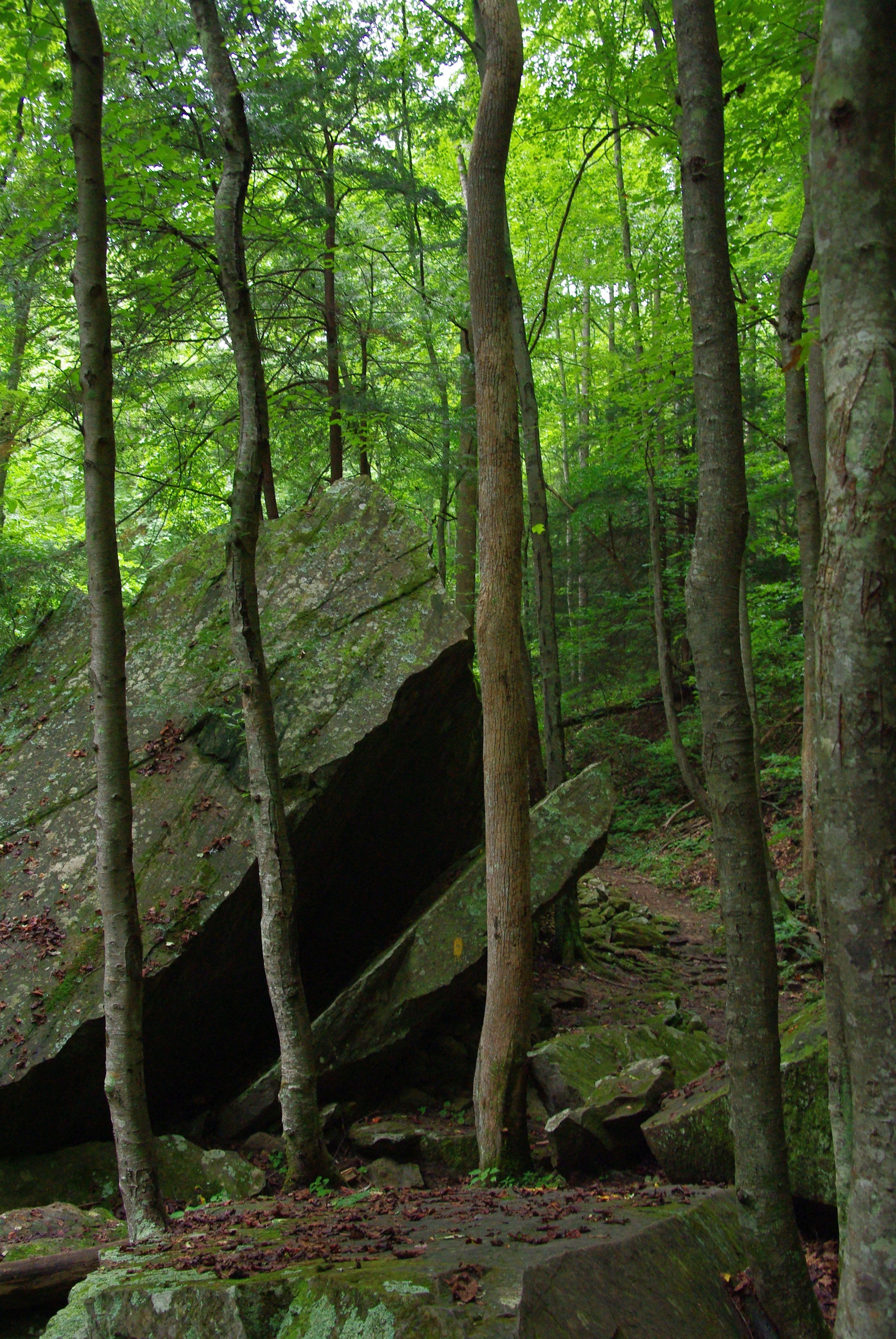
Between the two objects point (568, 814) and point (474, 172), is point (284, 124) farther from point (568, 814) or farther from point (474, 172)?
point (568, 814)

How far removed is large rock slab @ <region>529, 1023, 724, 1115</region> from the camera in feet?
19.8

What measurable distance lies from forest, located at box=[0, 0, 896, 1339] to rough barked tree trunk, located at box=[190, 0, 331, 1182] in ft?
0.12

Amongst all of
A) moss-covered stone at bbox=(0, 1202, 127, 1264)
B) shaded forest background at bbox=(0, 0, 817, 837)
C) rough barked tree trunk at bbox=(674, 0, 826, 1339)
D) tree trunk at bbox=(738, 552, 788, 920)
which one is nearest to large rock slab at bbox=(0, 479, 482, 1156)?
Answer: moss-covered stone at bbox=(0, 1202, 127, 1264)

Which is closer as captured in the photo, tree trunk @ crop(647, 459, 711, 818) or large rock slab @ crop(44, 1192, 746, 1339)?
large rock slab @ crop(44, 1192, 746, 1339)

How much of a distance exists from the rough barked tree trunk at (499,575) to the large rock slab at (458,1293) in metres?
2.27

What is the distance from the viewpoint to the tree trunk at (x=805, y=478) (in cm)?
802

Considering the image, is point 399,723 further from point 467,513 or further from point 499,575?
point 467,513

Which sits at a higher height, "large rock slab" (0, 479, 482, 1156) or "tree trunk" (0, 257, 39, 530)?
"tree trunk" (0, 257, 39, 530)

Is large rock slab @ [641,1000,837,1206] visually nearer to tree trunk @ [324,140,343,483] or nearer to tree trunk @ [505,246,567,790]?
tree trunk @ [505,246,567,790]

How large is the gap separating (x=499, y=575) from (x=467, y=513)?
340 inches

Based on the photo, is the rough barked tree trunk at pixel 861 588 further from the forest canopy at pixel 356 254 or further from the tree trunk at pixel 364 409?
the tree trunk at pixel 364 409

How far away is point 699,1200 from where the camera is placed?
3.60 m

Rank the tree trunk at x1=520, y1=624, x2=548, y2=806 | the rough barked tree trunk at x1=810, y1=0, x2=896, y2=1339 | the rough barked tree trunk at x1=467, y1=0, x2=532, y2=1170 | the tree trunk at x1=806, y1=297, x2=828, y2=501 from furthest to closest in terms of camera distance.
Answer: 1. the tree trunk at x1=520, y1=624, x2=548, y2=806
2. the tree trunk at x1=806, y1=297, x2=828, y2=501
3. the rough barked tree trunk at x1=467, y1=0, x2=532, y2=1170
4. the rough barked tree trunk at x1=810, y1=0, x2=896, y2=1339

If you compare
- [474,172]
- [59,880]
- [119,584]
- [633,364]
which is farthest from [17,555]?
[633,364]
